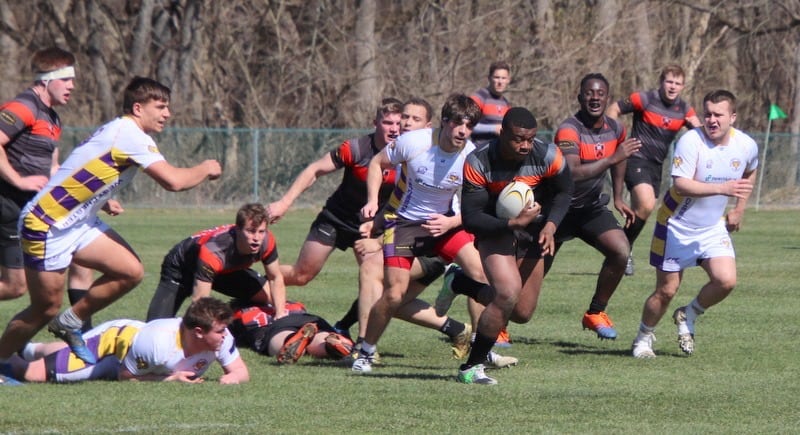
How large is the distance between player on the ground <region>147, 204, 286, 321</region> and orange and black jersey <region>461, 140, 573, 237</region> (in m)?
1.93

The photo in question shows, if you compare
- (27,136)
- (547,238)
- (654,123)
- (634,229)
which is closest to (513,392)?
(547,238)

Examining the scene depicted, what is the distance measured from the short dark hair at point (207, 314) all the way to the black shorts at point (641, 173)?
6.98 m

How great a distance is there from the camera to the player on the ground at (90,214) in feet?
25.1

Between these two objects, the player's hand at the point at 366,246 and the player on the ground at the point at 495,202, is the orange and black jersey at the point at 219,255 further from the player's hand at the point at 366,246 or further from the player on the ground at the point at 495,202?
the player on the ground at the point at 495,202

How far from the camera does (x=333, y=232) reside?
421 inches

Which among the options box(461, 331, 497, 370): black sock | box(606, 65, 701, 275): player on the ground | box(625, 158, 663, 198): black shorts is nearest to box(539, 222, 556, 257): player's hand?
box(461, 331, 497, 370): black sock

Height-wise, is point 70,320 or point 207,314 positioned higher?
point 207,314

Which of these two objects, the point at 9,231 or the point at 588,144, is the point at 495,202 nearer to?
the point at 588,144

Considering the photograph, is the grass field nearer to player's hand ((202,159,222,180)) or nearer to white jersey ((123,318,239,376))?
white jersey ((123,318,239,376))

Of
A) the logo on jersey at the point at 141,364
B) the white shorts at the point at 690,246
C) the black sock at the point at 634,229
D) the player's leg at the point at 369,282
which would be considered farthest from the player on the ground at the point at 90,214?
the black sock at the point at 634,229

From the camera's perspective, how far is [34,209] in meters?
7.71

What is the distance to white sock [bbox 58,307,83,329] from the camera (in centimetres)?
785

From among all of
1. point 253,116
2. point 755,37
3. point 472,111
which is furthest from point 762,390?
point 755,37

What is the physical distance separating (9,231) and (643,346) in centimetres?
452
